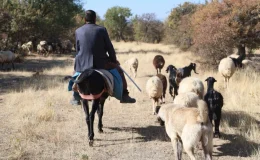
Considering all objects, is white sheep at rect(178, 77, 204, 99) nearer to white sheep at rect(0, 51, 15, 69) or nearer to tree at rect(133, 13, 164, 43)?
white sheep at rect(0, 51, 15, 69)

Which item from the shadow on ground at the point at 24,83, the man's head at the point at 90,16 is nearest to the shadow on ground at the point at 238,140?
the man's head at the point at 90,16

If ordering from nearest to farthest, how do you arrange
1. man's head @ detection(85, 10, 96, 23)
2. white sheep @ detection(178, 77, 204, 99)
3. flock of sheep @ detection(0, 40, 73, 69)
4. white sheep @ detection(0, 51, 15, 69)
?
man's head @ detection(85, 10, 96, 23) → white sheep @ detection(178, 77, 204, 99) → white sheep @ detection(0, 51, 15, 69) → flock of sheep @ detection(0, 40, 73, 69)

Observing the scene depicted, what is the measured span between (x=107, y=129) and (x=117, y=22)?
48156 mm

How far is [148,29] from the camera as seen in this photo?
151ft

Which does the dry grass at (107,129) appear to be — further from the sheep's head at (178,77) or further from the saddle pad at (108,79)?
the saddle pad at (108,79)

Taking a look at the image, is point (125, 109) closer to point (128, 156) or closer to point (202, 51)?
point (128, 156)

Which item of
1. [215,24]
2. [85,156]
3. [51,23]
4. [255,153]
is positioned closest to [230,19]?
[215,24]

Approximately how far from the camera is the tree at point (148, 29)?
150ft

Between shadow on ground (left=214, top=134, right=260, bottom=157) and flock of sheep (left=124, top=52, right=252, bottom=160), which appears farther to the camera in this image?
shadow on ground (left=214, top=134, right=260, bottom=157)

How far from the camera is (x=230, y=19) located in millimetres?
15273

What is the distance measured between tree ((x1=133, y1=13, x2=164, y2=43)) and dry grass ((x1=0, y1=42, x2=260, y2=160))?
34.8 m

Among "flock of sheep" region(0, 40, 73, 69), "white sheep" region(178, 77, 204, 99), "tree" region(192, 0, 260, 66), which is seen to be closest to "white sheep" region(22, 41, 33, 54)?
"flock of sheep" region(0, 40, 73, 69)

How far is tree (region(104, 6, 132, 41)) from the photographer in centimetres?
5378

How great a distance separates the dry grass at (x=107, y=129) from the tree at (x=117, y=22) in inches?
1699
